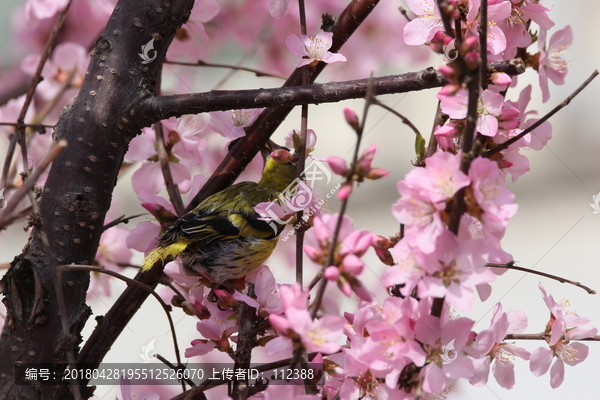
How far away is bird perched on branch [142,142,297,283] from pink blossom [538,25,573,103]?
0.39m

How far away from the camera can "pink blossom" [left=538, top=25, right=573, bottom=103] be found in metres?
0.85

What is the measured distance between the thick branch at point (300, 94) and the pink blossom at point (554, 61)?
17 centimetres

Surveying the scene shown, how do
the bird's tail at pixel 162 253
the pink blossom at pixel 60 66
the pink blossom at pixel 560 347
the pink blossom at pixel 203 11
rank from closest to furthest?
the pink blossom at pixel 560 347 < the bird's tail at pixel 162 253 < the pink blossom at pixel 203 11 < the pink blossom at pixel 60 66

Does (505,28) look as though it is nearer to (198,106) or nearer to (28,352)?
(198,106)

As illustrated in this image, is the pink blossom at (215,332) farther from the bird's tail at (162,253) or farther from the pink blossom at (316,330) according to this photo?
the pink blossom at (316,330)

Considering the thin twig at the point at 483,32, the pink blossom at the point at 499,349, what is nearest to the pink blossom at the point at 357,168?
the thin twig at the point at 483,32

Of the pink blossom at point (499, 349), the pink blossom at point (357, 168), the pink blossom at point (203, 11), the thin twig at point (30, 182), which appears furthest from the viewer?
the pink blossom at point (203, 11)

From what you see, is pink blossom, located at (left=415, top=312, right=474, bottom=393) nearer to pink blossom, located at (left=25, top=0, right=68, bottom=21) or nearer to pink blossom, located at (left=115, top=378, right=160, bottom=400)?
pink blossom, located at (left=115, top=378, right=160, bottom=400)

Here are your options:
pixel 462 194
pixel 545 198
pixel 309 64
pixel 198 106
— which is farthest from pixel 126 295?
pixel 545 198

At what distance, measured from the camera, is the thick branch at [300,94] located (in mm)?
712

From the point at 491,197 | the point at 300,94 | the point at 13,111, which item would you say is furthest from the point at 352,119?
the point at 13,111

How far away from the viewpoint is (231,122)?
1.06 metres

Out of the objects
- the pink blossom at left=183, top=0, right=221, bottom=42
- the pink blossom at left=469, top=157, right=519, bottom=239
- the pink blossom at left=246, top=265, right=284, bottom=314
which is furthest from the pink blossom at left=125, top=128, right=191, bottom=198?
the pink blossom at left=469, top=157, right=519, bottom=239

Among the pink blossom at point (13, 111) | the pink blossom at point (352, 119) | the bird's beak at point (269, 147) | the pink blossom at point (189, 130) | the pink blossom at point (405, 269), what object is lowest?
the pink blossom at point (405, 269)
